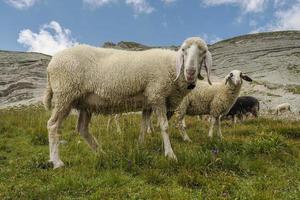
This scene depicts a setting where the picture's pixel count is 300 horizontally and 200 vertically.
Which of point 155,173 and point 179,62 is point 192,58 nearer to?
point 179,62

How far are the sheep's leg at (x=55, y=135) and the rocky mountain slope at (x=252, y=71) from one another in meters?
19.1

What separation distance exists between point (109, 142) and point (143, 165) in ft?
8.78

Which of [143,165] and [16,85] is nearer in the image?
[143,165]

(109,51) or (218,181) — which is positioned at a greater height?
(109,51)

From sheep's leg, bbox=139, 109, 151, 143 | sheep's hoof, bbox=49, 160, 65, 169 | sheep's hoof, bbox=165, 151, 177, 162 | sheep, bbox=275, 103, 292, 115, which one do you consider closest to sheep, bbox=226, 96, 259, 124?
sheep, bbox=275, 103, 292, 115

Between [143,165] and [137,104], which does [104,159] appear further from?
[137,104]

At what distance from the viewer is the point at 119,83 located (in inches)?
364

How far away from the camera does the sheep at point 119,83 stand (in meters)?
9.20

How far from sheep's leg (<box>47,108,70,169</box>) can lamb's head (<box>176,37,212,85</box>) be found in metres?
2.80

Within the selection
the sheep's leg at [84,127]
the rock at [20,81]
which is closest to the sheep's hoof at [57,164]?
the sheep's leg at [84,127]

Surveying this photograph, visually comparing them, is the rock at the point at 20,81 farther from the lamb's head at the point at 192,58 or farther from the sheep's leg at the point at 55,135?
the lamb's head at the point at 192,58

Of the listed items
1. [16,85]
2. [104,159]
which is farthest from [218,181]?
[16,85]

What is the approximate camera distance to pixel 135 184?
282 inches

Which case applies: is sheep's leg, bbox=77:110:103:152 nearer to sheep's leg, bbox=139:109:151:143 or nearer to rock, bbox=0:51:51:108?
sheep's leg, bbox=139:109:151:143
